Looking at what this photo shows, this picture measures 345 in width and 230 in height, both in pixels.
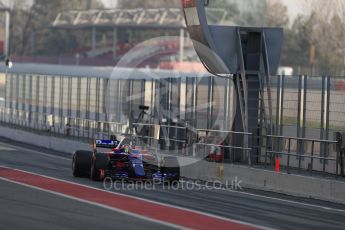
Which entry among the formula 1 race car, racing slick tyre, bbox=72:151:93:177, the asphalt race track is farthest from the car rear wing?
the asphalt race track

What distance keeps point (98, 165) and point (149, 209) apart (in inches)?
260

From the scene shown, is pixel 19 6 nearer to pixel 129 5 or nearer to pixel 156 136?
pixel 129 5

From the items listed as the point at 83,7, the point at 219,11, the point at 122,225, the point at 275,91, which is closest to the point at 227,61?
the point at 275,91

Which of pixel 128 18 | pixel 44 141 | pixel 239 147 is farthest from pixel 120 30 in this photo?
pixel 239 147

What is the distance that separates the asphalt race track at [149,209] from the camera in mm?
17391

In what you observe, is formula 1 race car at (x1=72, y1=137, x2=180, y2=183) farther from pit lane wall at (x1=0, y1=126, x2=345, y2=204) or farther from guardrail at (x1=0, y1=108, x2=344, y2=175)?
guardrail at (x1=0, y1=108, x2=344, y2=175)

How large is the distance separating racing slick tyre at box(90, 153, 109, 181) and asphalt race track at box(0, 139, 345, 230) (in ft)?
0.81

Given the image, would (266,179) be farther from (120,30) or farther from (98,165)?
(120,30)

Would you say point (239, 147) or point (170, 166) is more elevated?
point (239, 147)

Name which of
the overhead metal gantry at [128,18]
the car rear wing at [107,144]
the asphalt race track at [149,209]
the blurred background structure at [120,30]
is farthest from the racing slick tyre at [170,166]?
the overhead metal gantry at [128,18]

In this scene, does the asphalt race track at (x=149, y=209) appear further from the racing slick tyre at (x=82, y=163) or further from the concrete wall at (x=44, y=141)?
the concrete wall at (x=44, y=141)

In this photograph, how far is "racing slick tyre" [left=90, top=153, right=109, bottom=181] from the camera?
86.3 feet

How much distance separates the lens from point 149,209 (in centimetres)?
2002

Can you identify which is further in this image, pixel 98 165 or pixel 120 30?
pixel 120 30
